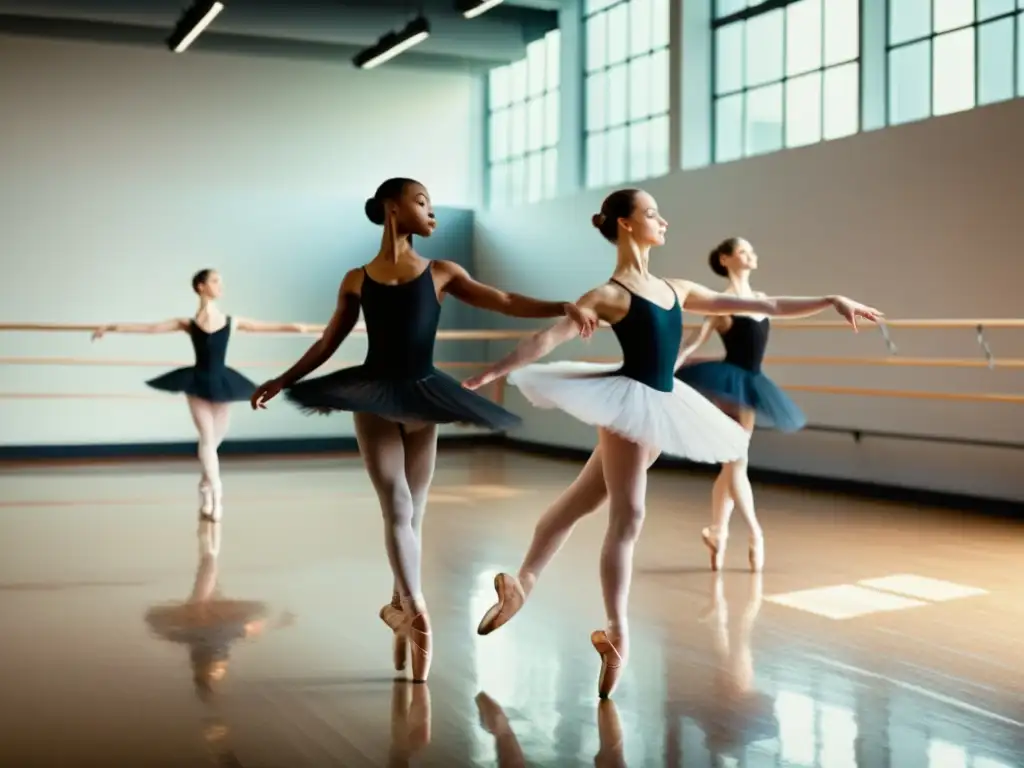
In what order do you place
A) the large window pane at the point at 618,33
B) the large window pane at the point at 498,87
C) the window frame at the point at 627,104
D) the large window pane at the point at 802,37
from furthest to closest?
the large window pane at the point at 498,87
the large window pane at the point at 618,33
the window frame at the point at 627,104
the large window pane at the point at 802,37

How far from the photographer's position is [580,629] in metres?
3.26

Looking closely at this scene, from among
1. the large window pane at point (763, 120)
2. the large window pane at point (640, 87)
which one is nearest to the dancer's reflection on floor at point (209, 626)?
the large window pane at point (763, 120)

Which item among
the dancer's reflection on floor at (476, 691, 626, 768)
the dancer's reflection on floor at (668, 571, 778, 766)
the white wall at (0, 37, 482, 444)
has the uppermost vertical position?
the white wall at (0, 37, 482, 444)

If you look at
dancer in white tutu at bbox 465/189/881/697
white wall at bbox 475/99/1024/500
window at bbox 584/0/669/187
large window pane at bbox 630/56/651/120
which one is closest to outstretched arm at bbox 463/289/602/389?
dancer in white tutu at bbox 465/189/881/697

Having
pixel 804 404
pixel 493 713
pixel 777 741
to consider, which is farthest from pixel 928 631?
pixel 804 404

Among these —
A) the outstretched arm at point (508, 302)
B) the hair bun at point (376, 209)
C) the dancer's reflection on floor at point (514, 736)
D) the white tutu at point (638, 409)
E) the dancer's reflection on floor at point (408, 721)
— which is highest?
the hair bun at point (376, 209)

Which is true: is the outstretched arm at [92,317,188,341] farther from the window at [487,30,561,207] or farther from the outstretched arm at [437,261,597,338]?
the window at [487,30,561,207]

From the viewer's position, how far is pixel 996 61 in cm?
594

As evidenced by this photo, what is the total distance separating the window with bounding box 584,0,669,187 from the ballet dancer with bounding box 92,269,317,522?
362 centimetres

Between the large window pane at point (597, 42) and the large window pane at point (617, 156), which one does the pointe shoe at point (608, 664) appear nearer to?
the large window pane at point (617, 156)

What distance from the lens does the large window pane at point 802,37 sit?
23.1 feet

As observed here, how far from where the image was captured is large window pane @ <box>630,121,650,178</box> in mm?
8570

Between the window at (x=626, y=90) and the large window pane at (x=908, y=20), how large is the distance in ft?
6.44

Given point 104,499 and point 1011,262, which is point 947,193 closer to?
point 1011,262
